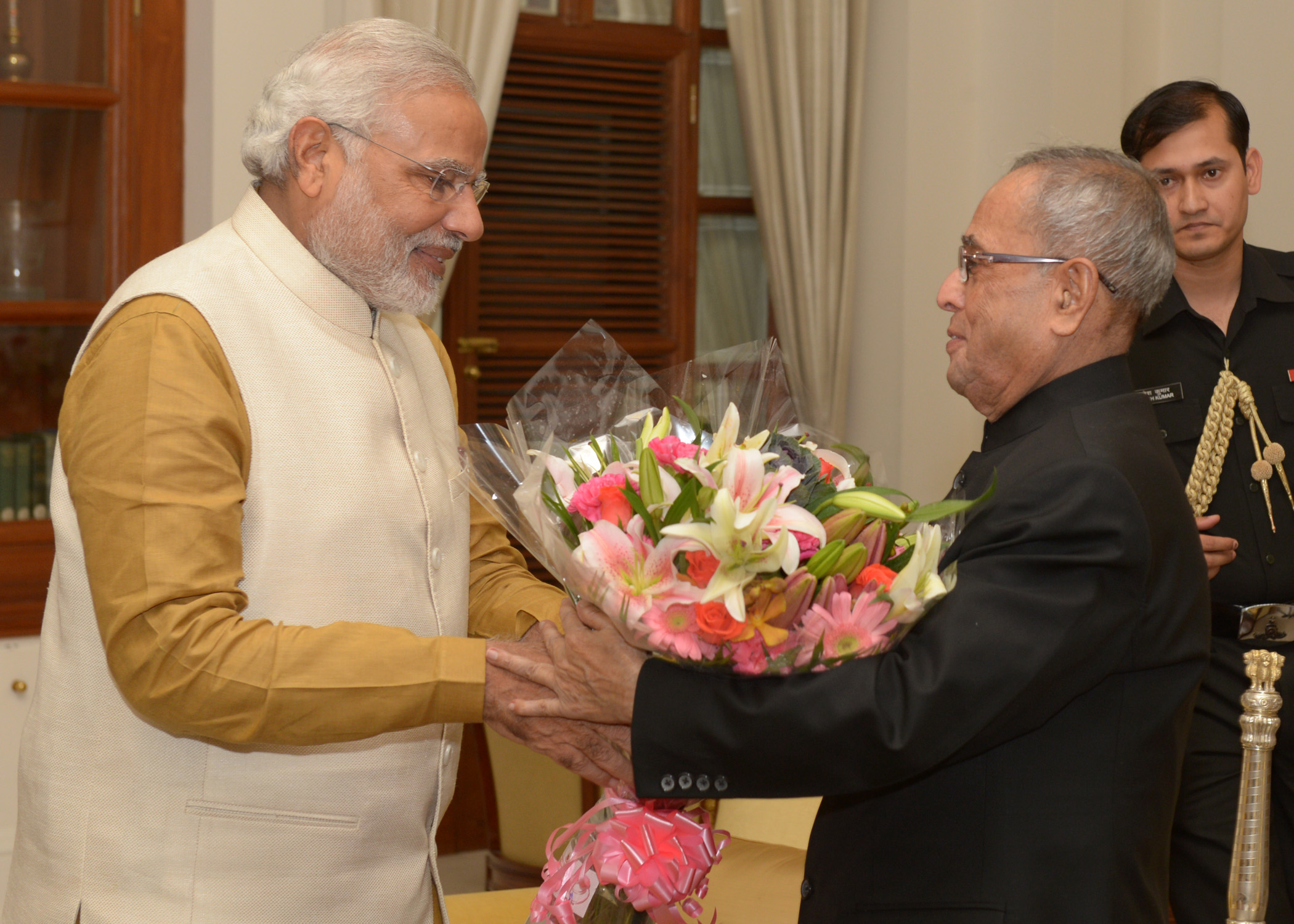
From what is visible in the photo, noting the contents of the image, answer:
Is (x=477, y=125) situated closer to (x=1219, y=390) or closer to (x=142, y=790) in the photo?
(x=142, y=790)

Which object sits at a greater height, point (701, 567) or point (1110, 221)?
point (1110, 221)

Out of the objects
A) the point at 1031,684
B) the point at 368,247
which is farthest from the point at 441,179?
the point at 1031,684

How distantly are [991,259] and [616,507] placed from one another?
680mm

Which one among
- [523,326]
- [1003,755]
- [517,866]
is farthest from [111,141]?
[1003,755]

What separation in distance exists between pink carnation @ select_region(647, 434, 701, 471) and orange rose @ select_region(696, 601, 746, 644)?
0.17 meters

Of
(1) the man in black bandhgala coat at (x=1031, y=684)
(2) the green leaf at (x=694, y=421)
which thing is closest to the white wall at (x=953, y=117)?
(1) the man in black bandhgala coat at (x=1031, y=684)

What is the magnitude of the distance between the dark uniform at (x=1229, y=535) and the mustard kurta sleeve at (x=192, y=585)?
173cm

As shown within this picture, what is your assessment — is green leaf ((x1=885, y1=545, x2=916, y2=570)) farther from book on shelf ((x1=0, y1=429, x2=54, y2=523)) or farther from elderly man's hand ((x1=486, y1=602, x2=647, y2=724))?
book on shelf ((x1=0, y1=429, x2=54, y2=523))

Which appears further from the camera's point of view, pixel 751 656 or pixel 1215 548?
pixel 1215 548

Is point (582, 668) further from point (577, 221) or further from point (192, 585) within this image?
point (577, 221)

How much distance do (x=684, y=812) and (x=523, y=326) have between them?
3125mm

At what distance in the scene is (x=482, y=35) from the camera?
4.15 m

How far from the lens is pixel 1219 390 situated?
280 cm

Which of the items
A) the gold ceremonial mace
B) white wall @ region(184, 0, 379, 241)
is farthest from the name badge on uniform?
white wall @ region(184, 0, 379, 241)
